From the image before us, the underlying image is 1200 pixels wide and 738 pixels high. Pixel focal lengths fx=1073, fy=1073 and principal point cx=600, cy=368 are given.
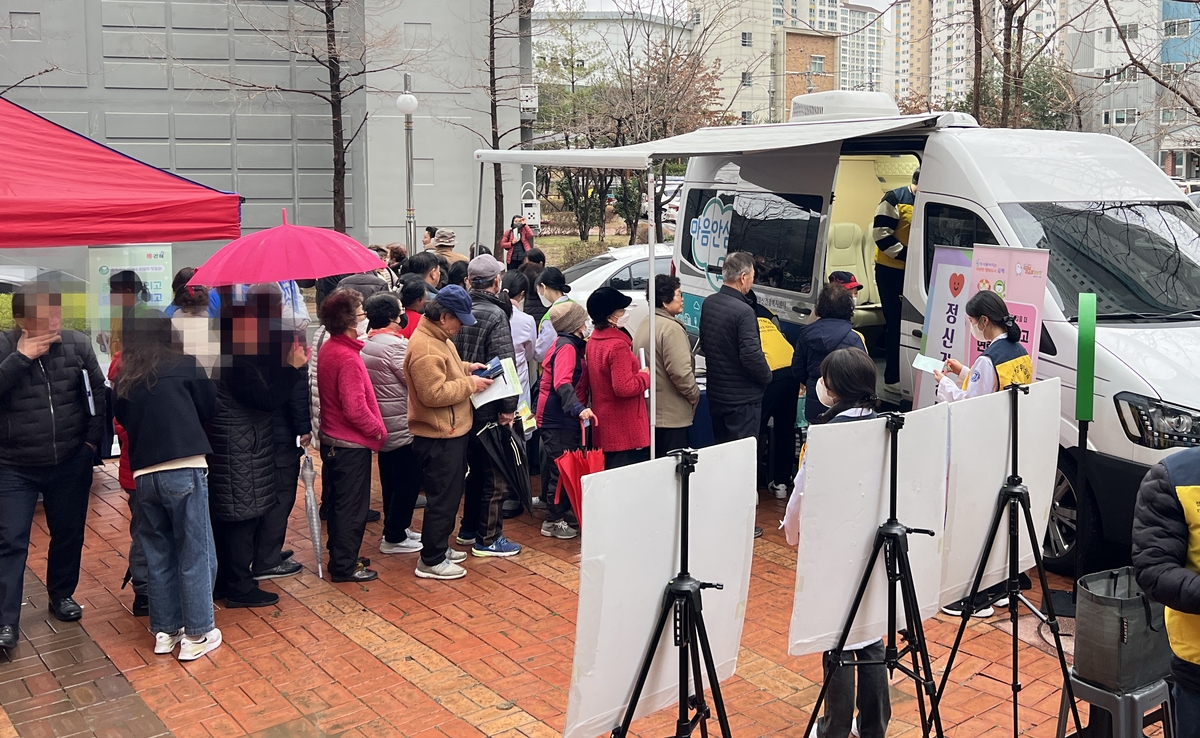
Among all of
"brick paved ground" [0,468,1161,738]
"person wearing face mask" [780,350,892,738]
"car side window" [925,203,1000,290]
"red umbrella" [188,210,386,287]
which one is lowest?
"brick paved ground" [0,468,1161,738]

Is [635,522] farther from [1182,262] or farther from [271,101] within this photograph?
[271,101]

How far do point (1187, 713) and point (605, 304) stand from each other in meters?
4.31

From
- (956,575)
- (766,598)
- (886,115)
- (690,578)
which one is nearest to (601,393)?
(766,598)

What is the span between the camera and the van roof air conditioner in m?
9.92

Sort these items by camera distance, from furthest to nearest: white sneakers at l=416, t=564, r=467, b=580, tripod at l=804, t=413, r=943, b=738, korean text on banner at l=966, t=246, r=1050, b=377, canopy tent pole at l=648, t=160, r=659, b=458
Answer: white sneakers at l=416, t=564, r=467, b=580 < canopy tent pole at l=648, t=160, r=659, b=458 < korean text on banner at l=966, t=246, r=1050, b=377 < tripod at l=804, t=413, r=943, b=738

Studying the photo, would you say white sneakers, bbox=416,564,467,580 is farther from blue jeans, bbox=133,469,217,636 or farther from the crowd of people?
blue jeans, bbox=133,469,217,636

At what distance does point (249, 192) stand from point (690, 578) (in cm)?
2144

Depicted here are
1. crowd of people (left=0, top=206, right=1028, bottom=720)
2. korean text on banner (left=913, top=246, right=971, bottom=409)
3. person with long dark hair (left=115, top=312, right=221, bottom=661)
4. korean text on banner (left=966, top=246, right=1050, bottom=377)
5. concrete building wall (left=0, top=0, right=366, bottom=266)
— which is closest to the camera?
person with long dark hair (left=115, top=312, right=221, bottom=661)

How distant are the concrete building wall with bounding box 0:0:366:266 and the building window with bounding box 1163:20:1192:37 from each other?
50.8 ft

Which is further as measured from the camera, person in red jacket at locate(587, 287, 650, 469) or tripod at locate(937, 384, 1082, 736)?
person in red jacket at locate(587, 287, 650, 469)

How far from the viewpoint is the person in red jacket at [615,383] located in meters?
6.95

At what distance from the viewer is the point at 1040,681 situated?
524 centimetres

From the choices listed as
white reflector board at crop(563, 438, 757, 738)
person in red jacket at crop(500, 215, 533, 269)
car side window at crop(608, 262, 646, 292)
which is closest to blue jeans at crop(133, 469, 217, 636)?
white reflector board at crop(563, 438, 757, 738)

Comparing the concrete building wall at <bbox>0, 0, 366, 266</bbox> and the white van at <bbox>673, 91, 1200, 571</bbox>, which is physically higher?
the concrete building wall at <bbox>0, 0, 366, 266</bbox>
